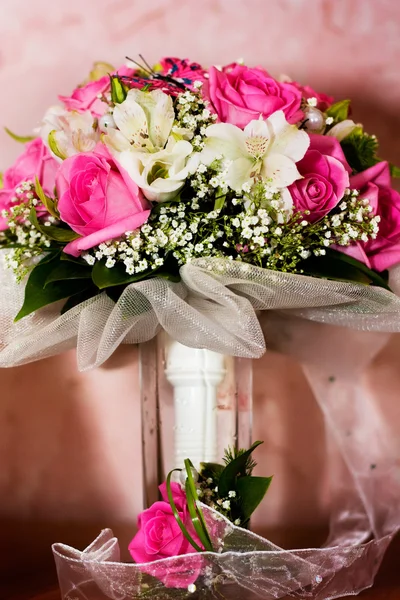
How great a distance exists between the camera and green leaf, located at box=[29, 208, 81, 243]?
0.88 metres

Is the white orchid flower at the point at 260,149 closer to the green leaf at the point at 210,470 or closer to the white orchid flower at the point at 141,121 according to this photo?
the white orchid flower at the point at 141,121

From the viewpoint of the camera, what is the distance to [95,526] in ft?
3.87

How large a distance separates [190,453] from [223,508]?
0.12 m

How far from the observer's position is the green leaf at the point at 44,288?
0.88 m

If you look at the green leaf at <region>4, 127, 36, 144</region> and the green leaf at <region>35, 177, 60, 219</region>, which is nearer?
the green leaf at <region>35, 177, 60, 219</region>

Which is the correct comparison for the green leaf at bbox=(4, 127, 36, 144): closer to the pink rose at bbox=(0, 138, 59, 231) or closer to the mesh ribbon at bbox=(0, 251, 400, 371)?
the pink rose at bbox=(0, 138, 59, 231)

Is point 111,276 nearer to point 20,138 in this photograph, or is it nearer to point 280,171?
point 280,171

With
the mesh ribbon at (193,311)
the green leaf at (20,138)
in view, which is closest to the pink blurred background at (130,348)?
the green leaf at (20,138)

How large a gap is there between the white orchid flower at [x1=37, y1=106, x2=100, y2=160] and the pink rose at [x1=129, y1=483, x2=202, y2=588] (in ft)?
1.50

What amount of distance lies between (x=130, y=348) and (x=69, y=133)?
428mm

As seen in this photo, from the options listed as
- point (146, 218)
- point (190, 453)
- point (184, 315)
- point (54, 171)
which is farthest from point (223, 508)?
point (54, 171)

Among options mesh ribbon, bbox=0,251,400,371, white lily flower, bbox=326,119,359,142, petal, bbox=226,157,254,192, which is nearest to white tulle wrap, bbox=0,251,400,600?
mesh ribbon, bbox=0,251,400,371

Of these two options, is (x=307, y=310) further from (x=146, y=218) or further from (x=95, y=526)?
(x=95, y=526)

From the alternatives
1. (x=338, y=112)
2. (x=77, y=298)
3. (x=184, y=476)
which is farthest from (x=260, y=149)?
(x=184, y=476)
